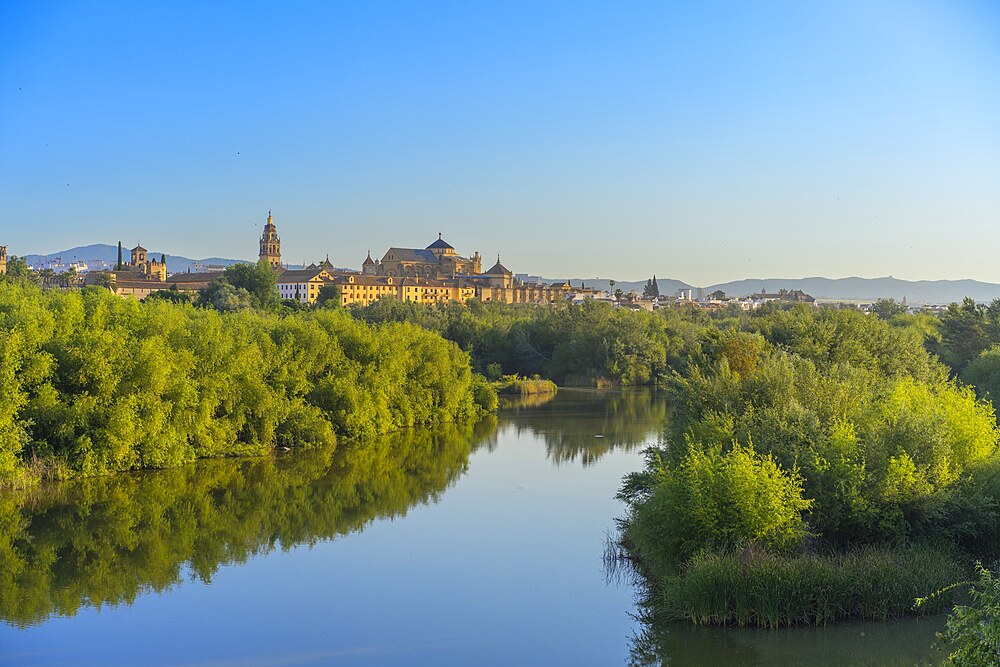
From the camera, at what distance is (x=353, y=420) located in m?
32.7

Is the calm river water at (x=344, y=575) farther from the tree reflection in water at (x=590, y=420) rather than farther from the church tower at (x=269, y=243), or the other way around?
the church tower at (x=269, y=243)

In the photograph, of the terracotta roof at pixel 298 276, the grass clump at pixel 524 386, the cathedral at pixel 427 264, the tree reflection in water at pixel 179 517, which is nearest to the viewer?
the tree reflection in water at pixel 179 517

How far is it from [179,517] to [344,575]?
550cm

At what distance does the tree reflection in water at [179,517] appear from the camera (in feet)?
55.5

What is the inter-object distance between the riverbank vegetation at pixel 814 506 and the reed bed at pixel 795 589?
2 cm

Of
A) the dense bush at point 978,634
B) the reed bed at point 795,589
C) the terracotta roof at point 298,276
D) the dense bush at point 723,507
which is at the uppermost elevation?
the terracotta roof at point 298,276

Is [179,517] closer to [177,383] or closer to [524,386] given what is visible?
[177,383]

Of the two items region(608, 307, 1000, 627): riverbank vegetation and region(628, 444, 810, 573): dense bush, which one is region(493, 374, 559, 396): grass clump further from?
region(628, 444, 810, 573): dense bush

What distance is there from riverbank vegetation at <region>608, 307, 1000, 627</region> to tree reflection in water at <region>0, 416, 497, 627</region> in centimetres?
756

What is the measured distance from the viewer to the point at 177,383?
26.1m

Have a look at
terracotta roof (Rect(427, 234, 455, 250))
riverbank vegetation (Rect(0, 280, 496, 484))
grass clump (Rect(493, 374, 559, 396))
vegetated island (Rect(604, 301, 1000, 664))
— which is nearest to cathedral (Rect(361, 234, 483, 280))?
terracotta roof (Rect(427, 234, 455, 250))

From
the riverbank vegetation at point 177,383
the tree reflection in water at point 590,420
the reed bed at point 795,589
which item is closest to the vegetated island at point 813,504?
the reed bed at point 795,589

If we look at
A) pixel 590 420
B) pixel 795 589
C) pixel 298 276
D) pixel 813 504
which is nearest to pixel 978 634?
pixel 795 589

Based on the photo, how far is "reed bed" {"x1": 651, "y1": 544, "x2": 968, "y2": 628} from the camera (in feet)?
45.1
